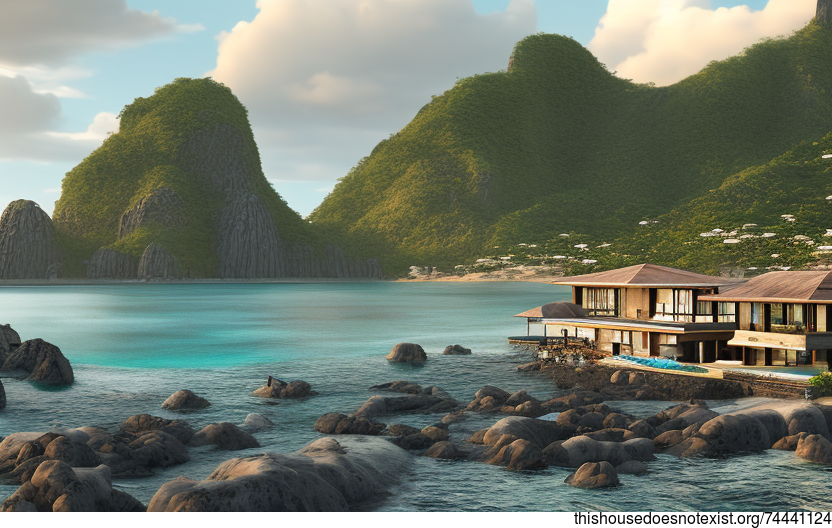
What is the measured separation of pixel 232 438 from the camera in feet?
81.1

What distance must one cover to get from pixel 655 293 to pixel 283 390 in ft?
75.7

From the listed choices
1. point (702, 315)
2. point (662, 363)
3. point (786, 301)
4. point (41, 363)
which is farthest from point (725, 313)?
point (41, 363)

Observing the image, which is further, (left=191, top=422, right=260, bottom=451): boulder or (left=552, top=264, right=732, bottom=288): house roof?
(left=552, top=264, right=732, bottom=288): house roof

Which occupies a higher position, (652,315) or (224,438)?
(652,315)

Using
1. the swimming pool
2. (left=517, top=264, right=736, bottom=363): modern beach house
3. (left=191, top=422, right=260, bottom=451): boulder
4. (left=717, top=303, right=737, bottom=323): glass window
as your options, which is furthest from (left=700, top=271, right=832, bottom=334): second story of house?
(left=191, top=422, right=260, bottom=451): boulder

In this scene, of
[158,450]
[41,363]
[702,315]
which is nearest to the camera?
[158,450]

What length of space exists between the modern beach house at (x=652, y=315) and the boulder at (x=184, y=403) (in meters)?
23.5

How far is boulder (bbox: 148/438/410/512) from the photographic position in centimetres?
1401

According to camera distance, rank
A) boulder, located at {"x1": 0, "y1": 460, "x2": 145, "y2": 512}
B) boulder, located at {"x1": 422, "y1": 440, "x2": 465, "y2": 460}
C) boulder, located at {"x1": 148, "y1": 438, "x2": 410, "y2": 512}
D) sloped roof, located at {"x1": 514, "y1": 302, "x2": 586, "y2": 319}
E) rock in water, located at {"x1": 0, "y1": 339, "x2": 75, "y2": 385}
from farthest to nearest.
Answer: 1. sloped roof, located at {"x1": 514, "y1": 302, "x2": 586, "y2": 319}
2. rock in water, located at {"x1": 0, "y1": 339, "x2": 75, "y2": 385}
3. boulder, located at {"x1": 422, "y1": 440, "x2": 465, "y2": 460}
4. boulder, located at {"x1": 0, "y1": 460, "x2": 145, "y2": 512}
5. boulder, located at {"x1": 148, "y1": 438, "x2": 410, "y2": 512}

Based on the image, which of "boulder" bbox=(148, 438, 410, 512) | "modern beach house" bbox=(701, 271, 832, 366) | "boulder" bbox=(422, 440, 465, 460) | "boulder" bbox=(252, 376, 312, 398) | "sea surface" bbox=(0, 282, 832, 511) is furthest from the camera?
"boulder" bbox=(252, 376, 312, 398)

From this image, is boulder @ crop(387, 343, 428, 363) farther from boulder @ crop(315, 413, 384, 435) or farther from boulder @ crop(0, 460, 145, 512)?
boulder @ crop(0, 460, 145, 512)

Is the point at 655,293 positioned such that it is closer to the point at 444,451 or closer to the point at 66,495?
the point at 444,451

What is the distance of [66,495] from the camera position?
16.0 m

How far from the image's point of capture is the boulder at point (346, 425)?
2673 cm
